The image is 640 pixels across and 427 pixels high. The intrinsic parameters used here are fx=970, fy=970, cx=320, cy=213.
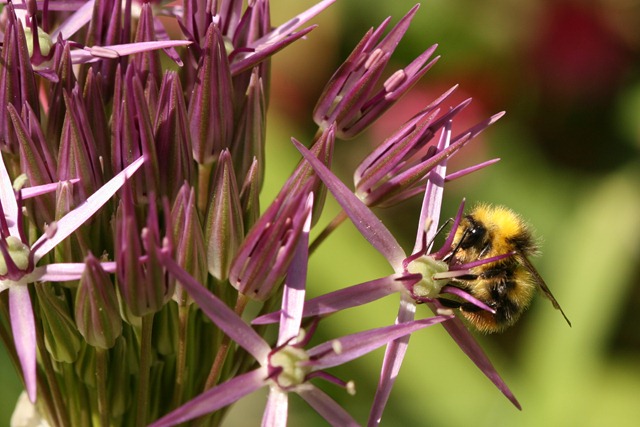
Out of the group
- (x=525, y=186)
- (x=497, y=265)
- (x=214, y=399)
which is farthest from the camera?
(x=525, y=186)

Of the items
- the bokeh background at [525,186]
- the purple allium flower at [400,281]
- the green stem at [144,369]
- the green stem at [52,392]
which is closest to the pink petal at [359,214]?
the purple allium flower at [400,281]

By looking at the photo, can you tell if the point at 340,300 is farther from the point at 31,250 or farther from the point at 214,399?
the point at 31,250

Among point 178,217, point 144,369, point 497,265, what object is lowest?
point 497,265

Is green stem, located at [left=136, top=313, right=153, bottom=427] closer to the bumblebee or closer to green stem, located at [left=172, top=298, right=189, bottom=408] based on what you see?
green stem, located at [left=172, top=298, right=189, bottom=408]

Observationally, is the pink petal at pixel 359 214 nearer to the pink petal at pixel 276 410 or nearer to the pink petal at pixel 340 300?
the pink petal at pixel 340 300

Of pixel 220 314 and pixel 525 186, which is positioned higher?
pixel 220 314

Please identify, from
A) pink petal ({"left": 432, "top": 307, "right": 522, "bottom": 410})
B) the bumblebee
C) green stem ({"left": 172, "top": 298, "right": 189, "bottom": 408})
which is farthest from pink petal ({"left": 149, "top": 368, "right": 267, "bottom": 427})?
the bumblebee

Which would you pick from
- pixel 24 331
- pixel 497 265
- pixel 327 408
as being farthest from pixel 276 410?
pixel 497 265
